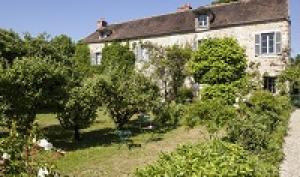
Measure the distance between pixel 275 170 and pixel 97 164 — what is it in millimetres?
5517

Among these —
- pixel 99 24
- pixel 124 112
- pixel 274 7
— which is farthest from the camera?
pixel 99 24

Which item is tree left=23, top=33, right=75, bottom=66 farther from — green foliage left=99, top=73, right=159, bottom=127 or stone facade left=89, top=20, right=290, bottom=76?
stone facade left=89, top=20, right=290, bottom=76

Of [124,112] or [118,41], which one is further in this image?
[118,41]

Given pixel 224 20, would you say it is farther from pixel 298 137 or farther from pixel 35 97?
pixel 35 97

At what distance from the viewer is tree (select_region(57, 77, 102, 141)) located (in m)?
16.3

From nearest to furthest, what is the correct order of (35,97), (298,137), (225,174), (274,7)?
1. (225,174)
2. (35,97)
3. (298,137)
4. (274,7)

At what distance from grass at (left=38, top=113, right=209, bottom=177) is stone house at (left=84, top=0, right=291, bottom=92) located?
34.8ft

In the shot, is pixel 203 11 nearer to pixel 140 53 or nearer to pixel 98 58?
pixel 140 53

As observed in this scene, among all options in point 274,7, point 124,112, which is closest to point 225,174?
point 124,112

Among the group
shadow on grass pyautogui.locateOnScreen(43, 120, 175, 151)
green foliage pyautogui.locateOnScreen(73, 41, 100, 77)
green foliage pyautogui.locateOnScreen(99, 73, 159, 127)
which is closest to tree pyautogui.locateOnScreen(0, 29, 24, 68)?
shadow on grass pyautogui.locateOnScreen(43, 120, 175, 151)

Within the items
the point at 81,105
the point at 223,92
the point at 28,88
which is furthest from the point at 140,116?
the point at 28,88

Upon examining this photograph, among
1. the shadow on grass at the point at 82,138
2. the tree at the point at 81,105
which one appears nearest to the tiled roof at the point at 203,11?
the shadow on grass at the point at 82,138

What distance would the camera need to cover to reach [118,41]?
111ft

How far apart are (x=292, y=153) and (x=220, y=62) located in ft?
38.8
